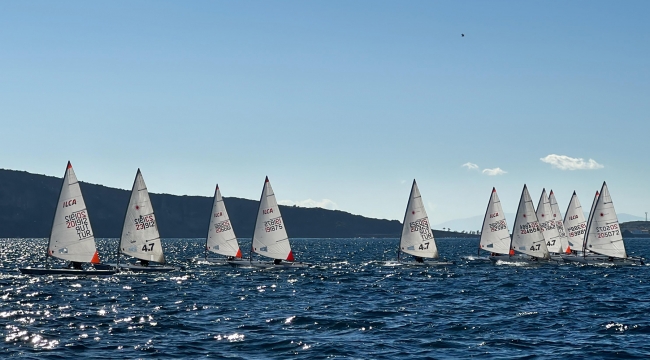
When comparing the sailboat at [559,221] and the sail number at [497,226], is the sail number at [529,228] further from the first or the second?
the sailboat at [559,221]

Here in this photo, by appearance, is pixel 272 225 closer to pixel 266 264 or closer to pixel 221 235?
pixel 266 264

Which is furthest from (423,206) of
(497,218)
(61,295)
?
(61,295)

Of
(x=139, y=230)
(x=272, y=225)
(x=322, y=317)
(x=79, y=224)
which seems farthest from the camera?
(x=272, y=225)

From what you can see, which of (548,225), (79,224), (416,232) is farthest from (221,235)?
(548,225)

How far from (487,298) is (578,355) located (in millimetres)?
19233

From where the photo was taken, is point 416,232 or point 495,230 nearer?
point 416,232

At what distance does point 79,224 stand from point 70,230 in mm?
781

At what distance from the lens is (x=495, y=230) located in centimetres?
7931

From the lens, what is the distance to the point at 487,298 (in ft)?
151

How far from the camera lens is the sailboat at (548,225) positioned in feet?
273

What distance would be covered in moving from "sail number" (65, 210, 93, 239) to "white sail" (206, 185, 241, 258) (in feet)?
61.2

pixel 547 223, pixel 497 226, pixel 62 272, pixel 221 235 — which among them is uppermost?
pixel 547 223

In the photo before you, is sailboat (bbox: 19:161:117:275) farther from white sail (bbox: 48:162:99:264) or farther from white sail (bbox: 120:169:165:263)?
white sail (bbox: 120:169:165:263)

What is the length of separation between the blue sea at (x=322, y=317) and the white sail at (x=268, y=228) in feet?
19.4
